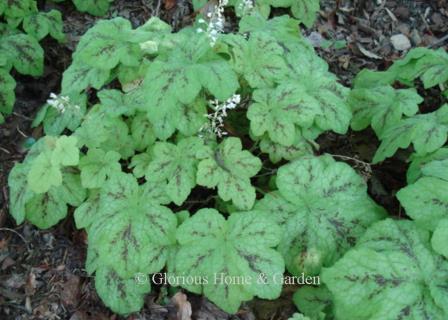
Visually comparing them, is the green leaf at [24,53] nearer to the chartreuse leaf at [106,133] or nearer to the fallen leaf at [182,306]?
the chartreuse leaf at [106,133]

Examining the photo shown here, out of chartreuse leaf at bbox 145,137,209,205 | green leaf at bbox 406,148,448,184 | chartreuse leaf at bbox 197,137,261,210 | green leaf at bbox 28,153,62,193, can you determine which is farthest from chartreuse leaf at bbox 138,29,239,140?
green leaf at bbox 406,148,448,184

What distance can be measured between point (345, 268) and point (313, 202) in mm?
525

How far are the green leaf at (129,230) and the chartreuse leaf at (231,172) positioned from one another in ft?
0.98

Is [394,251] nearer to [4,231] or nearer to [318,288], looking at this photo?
[318,288]

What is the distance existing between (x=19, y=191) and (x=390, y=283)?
6.90ft

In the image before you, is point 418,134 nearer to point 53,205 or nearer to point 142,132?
point 142,132

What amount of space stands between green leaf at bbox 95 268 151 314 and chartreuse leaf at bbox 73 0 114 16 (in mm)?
2417

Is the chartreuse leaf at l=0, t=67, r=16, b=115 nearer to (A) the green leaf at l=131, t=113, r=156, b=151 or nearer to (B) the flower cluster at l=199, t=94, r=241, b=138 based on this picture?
(A) the green leaf at l=131, t=113, r=156, b=151

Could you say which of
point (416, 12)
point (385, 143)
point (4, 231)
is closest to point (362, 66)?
point (416, 12)

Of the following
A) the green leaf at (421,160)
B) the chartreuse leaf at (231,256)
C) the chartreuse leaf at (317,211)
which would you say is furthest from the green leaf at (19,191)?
the green leaf at (421,160)

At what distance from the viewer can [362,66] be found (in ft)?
14.5

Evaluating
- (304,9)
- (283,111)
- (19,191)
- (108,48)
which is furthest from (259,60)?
(19,191)

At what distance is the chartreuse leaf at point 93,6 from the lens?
14.0 feet

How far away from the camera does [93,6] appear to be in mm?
4270
